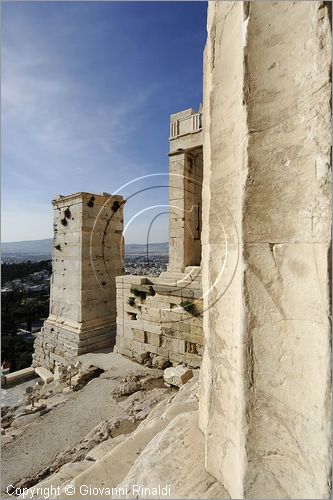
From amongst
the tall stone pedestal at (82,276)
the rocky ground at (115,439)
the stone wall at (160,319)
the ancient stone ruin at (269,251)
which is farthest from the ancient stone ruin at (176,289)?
the ancient stone ruin at (269,251)

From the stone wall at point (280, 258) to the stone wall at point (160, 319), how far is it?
4.58 metres

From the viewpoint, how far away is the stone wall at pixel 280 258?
1.03 meters

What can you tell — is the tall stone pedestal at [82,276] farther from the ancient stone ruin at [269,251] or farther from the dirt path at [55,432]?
the ancient stone ruin at [269,251]


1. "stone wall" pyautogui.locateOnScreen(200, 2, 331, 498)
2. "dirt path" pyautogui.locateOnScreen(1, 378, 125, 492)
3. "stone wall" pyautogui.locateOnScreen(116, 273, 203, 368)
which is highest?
"stone wall" pyautogui.locateOnScreen(200, 2, 331, 498)

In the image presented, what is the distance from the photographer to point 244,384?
113cm

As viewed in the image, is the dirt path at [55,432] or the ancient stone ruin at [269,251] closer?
the ancient stone ruin at [269,251]

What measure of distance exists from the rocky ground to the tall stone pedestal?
73.0 inches

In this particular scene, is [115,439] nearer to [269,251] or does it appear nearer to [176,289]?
[269,251]

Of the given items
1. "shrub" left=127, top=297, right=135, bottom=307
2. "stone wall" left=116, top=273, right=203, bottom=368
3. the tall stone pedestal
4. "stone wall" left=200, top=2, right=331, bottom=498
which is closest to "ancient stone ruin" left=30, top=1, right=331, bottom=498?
"stone wall" left=200, top=2, right=331, bottom=498

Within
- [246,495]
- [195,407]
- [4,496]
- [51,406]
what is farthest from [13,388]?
[246,495]

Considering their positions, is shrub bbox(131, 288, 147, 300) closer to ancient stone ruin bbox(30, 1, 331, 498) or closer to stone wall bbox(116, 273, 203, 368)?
stone wall bbox(116, 273, 203, 368)

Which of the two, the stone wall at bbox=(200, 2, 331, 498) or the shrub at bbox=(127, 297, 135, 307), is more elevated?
the stone wall at bbox=(200, 2, 331, 498)

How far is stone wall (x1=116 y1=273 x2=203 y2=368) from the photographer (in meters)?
5.85

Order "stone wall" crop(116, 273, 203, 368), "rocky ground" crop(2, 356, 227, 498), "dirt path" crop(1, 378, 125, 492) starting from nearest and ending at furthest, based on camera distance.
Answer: "rocky ground" crop(2, 356, 227, 498) → "dirt path" crop(1, 378, 125, 492) → "stone wall" crop(116, 273, 203, 368)
